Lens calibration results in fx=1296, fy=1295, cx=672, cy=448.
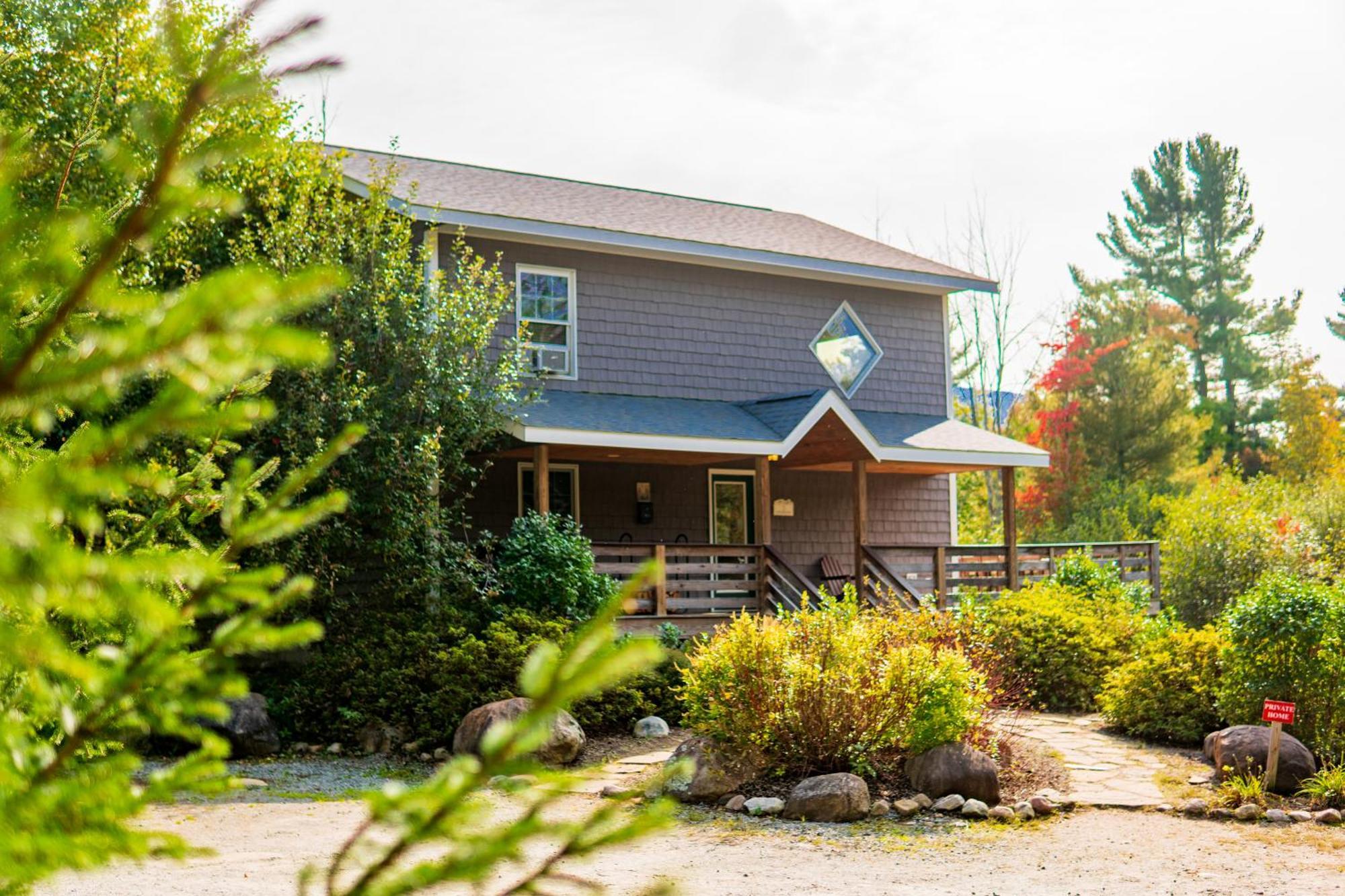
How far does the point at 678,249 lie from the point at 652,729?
26.2ft

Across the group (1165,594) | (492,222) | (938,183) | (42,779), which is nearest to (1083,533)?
(1165,594)

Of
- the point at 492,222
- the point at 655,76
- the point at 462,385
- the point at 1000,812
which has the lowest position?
the point at 1000,812

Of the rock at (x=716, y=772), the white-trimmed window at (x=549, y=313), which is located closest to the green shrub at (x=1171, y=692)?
the rock at (x=716, y=772)

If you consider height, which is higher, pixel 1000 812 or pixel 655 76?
pixel 655 76

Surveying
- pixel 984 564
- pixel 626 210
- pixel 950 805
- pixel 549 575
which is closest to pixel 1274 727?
pixel 950 805

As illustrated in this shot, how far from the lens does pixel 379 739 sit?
1234 cm

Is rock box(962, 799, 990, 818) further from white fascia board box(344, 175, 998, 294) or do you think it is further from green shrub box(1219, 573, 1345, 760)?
white fascia board box(344, 175, 998, 294)

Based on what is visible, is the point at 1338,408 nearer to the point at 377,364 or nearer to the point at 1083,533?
the point at 1083,533

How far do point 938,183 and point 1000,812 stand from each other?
30536mm

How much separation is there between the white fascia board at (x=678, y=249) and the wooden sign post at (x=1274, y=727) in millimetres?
9954

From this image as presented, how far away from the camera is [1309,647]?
10289 millimetres

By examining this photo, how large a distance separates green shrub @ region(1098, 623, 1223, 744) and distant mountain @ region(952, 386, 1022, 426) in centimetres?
2458

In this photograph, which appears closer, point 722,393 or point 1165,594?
point 722,393

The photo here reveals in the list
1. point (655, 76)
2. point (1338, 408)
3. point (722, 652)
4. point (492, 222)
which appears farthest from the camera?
point (1338, 408)
